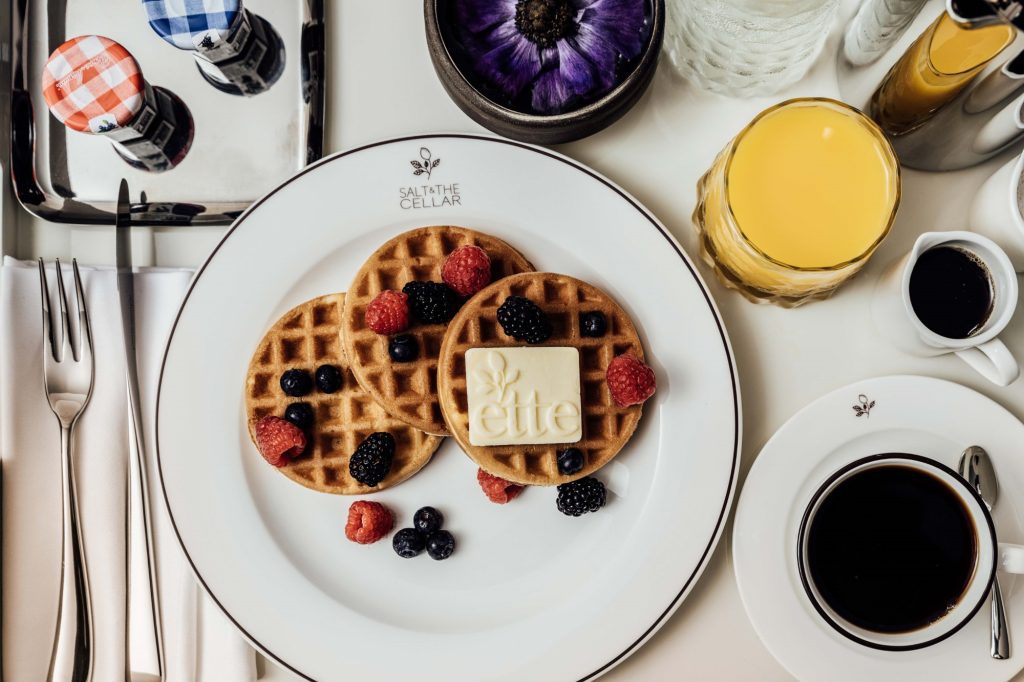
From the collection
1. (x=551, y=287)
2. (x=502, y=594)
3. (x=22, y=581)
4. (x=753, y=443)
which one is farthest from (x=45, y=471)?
(x=753, y=443)

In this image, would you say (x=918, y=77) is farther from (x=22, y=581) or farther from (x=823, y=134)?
(x=22, y=581)

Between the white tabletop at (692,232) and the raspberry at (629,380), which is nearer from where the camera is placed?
the raspberry at (629,380)

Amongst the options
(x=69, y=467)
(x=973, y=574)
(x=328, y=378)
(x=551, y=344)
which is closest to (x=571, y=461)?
(x=551, y=344)

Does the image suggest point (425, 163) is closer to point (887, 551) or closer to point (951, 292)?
point (951, 292)

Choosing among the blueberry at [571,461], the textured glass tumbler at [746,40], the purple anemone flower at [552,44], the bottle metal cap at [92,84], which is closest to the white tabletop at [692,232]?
the textured glass tumbler at [746,40]

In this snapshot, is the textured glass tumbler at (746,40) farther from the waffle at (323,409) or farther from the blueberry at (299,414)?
the blueberry at (299,414)

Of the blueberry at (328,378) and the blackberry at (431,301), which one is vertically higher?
the blackberry at (431,301)
